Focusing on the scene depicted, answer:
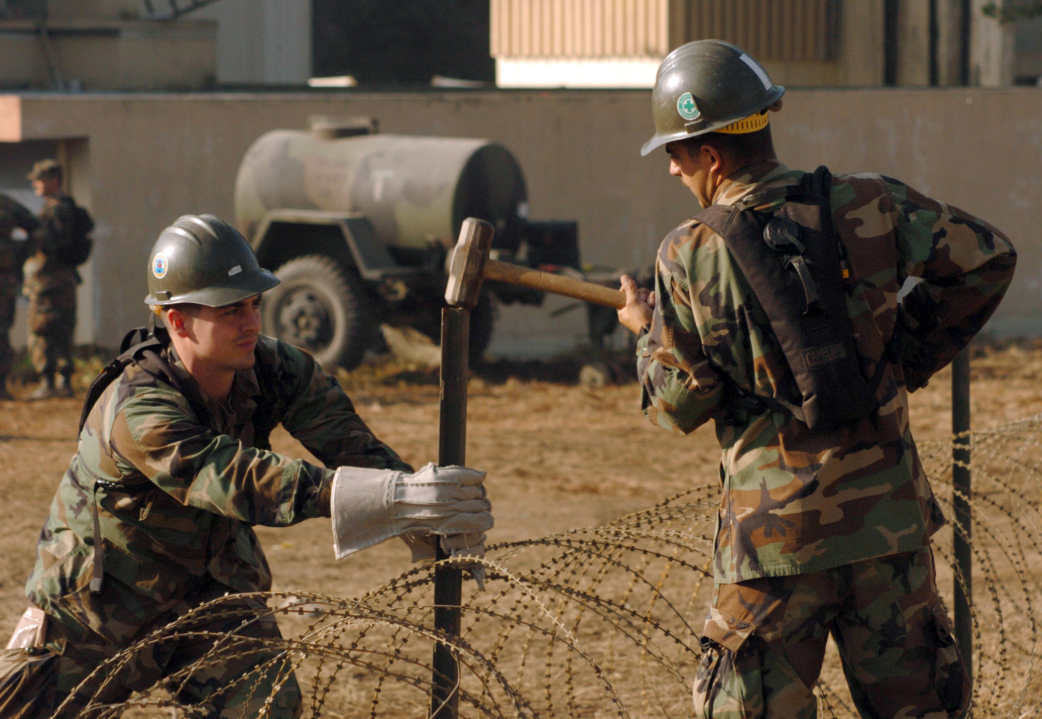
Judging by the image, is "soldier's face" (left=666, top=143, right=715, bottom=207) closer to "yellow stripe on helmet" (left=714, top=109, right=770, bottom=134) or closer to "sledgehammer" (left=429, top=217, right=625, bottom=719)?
"yellow stripe on helmet" (left=714, top=109, right=770, bottom=134)

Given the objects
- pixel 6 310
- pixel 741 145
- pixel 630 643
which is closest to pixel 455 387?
pixel 741 145

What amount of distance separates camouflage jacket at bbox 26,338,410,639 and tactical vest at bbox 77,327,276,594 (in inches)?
0.4

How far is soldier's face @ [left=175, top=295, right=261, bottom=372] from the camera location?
2.97 metres

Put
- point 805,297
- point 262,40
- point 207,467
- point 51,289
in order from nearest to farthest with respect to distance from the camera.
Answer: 1. point 805,297
2. point 207,467
3. point 51,289
4. point 262,40

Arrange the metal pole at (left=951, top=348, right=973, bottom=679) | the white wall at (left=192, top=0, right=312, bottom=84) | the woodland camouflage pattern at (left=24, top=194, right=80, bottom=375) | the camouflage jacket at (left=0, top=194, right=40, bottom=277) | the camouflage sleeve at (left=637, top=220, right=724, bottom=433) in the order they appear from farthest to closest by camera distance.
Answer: the white wall at (left=192, top=0, right=312, bottom=84) → the woodland camouflage pattern at (left=24, top=194, right=80, bottom=375) → the camouflage jacket at (left=0, top=194, right=40, bottom=277) → the metal pole at (left=951, top=348, right=973, bottom=679) → the camouflage sleeve at (left=637, top=220, right=724, bottom=433)

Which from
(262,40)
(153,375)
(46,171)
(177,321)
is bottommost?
(153,375)

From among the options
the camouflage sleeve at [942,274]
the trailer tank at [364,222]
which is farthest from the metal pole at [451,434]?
the trailer tank at [364,222]

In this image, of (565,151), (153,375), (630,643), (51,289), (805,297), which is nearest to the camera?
(805,297)

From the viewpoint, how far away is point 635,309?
2846 millimetres

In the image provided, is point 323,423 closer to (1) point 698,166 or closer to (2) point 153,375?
(2) point 153,375

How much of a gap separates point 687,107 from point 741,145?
0.44ft

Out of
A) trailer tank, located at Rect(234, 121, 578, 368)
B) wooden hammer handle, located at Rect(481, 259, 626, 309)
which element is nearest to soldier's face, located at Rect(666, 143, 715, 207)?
wooden hammer handle, located at Rect(481, 259, 626, 309)

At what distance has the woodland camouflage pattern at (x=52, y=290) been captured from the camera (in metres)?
9.88

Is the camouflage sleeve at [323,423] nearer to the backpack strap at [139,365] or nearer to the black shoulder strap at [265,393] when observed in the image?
the black shoulder strap at [265,393]
